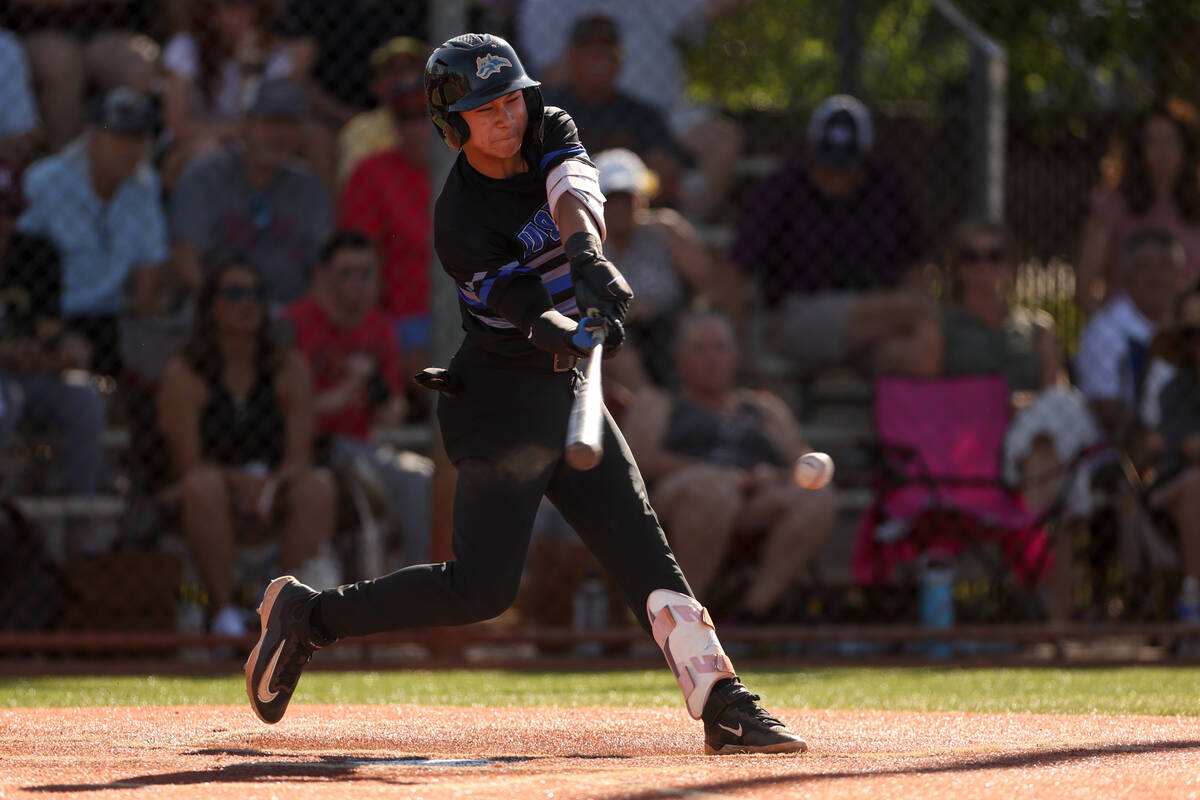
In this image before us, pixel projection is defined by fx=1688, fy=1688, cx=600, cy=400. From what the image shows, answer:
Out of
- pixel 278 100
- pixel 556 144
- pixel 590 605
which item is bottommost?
pixel 590 605

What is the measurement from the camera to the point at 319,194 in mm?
8211

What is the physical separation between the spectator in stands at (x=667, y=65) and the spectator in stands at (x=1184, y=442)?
261cm

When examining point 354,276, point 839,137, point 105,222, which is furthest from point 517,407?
point 839,137

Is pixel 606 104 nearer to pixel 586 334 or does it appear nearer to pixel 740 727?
pixel 586 334

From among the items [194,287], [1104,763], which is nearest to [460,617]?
[1104,763]

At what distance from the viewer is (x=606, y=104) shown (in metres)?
8.76

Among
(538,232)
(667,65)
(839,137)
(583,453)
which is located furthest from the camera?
(667,65)

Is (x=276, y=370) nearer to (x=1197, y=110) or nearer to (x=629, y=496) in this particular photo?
(x=629, y=496)

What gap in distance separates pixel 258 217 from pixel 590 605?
247cm

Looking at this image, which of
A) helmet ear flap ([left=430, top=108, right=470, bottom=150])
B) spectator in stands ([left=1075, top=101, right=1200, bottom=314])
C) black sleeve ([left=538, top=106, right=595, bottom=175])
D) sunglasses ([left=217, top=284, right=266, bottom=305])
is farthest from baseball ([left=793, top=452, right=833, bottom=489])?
spectator in stands ([left=1075, top=101, right=1200, bottom=314])

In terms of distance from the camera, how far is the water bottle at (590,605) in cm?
746

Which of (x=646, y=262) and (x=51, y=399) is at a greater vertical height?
(x=646, y=262)

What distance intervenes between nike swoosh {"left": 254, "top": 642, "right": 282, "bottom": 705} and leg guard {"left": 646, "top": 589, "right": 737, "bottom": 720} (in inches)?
39.5

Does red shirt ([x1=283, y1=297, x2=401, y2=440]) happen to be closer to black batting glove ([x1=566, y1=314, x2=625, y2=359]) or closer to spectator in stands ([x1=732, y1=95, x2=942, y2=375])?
spectator in stands ([x1=732, y1=95, x2=942, y2=375])
